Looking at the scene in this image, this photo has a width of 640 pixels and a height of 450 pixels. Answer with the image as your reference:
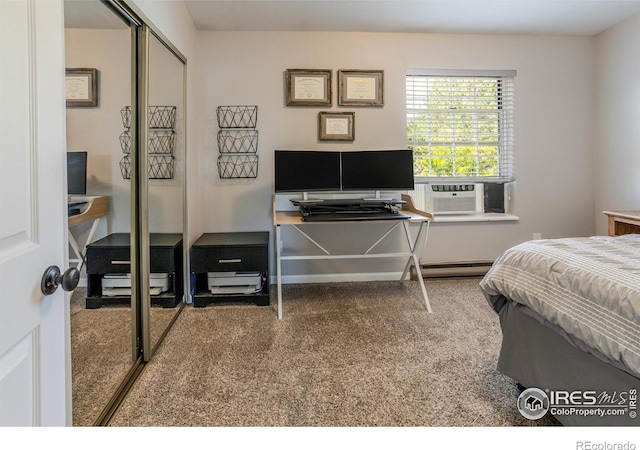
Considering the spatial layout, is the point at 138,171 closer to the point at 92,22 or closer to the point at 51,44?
the point at 92,22

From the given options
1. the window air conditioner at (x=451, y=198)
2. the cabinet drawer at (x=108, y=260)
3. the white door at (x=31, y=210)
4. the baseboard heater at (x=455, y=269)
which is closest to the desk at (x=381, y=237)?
the baseboard heater at (x=455, y=269)

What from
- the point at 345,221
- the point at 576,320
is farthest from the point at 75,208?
the point at 576,320

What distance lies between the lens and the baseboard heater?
3461 mm

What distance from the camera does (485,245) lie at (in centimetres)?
356

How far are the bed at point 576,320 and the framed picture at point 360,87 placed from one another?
2105mm

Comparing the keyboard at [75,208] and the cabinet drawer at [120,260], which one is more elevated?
the keyboard at [75,208]

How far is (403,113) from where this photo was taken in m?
3.36

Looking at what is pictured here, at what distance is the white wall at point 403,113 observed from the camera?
322cm

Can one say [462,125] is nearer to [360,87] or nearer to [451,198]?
[451,198]

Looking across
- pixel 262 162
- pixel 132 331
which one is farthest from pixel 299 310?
pixel 262 162

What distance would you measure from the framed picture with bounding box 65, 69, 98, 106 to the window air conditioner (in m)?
2.92

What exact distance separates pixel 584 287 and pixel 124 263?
1.94 meters

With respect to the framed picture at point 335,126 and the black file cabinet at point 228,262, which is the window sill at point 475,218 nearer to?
the framed picture at point 335,126

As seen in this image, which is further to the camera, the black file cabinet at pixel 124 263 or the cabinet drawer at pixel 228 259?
the cabinet drawer at pixel 228 259
